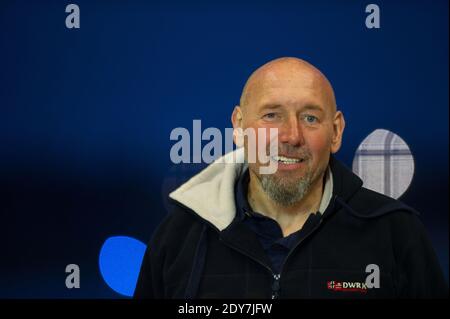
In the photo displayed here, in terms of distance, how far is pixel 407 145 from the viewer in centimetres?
229

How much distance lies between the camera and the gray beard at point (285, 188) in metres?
2.10

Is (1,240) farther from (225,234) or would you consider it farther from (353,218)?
(353,218)

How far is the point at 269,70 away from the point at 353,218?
56 cm

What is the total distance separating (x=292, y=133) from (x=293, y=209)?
0.28 m

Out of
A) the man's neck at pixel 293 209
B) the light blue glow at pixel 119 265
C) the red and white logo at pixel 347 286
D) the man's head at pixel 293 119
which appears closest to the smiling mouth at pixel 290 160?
the man's head at pixel 293 119

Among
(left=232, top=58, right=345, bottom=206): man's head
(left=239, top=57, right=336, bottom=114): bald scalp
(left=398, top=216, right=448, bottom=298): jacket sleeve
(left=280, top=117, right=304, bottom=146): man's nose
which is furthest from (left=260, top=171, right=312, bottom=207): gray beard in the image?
(left=398, top=216, right=448, bottom=298): jacket sleeve

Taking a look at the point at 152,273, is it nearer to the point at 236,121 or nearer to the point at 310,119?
the point at 236,121

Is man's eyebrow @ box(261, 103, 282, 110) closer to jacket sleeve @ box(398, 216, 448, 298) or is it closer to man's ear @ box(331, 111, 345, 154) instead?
man's ear @ box(331, 111, 345, 154)

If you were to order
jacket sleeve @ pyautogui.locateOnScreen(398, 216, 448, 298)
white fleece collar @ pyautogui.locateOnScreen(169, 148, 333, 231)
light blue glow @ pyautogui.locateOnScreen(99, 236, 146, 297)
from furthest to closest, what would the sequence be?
light blue glow @ pyautogui.locateOnScreen(99, 236, 146, 297), white fleece collar @ pyautogui.locateOnScreen(169, 148, 333, 231), jacket sleeve @ pyautogui.locateOnScreen(398, 216, 448, 298)

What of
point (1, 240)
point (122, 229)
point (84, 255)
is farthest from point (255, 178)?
point (1, 240)

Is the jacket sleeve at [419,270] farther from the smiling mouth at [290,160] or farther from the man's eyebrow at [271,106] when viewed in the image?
the man's eyebrow at [271,106]

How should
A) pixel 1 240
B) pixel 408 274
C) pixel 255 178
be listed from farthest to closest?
pixel 1 240 < pixel 255 178 < pixel 408 274

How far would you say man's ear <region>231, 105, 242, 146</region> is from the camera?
222cm

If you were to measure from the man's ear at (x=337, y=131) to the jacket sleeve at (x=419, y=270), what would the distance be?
0.35m
